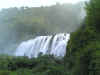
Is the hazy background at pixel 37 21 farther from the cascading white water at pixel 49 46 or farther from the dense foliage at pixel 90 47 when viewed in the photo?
the dense foliage at pixel 90 47

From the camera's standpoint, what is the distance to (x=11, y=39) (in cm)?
4612

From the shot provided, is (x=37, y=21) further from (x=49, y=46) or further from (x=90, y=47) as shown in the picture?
(x=90, y=47)

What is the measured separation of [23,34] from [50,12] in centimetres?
1070

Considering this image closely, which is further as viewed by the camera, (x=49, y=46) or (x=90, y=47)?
(x=49, y=46)

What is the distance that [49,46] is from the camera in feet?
97.1

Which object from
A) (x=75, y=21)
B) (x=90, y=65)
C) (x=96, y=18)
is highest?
(x=75, y=21)

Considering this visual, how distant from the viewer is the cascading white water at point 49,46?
27.7 m

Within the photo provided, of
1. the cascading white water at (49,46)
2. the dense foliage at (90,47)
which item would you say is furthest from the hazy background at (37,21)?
the dense foliage at (90,47)

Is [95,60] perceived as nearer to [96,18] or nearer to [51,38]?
[96,18]

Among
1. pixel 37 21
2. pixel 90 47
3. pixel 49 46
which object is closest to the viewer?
pixel 90 47

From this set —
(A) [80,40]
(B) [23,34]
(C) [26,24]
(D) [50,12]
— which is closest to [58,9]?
(D) [50,12]

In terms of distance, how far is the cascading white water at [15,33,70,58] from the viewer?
90.7ft

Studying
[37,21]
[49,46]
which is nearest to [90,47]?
[49,46]

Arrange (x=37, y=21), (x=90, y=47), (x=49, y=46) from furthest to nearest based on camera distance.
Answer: (x=37, y=21) → (x=49, y=46) → (x=90, y=47)
